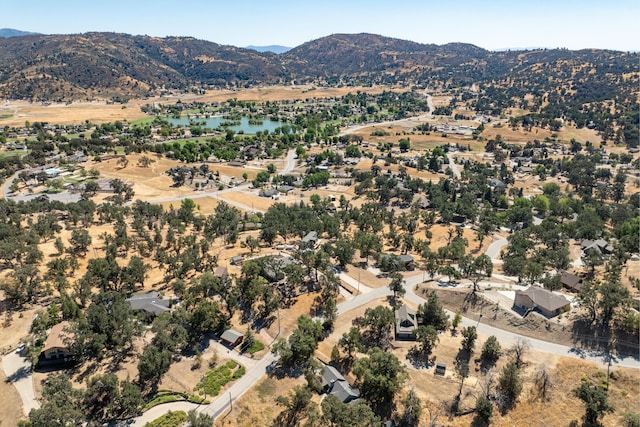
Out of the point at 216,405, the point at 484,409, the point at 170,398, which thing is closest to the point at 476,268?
the point at 484,409

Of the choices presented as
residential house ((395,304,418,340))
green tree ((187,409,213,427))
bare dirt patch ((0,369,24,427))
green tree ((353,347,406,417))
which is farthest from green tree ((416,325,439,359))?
bare dirt patch ((0,369,24,427))

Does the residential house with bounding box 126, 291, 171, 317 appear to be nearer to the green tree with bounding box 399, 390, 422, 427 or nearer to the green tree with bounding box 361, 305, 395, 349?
the green tree with bounding box 361, 305, 395, 349

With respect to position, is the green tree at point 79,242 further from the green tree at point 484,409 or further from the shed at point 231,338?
the green tree at point 484,409

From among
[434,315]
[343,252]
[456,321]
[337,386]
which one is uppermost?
[343,252]

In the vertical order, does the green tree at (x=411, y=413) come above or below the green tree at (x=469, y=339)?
below

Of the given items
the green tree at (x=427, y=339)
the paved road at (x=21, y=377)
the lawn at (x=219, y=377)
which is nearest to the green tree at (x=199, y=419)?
the lawn at (x=219, y=377)

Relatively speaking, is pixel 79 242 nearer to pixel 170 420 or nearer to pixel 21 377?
pixel 21 377

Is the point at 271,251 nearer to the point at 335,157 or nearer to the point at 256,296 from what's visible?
the point at 256,296
